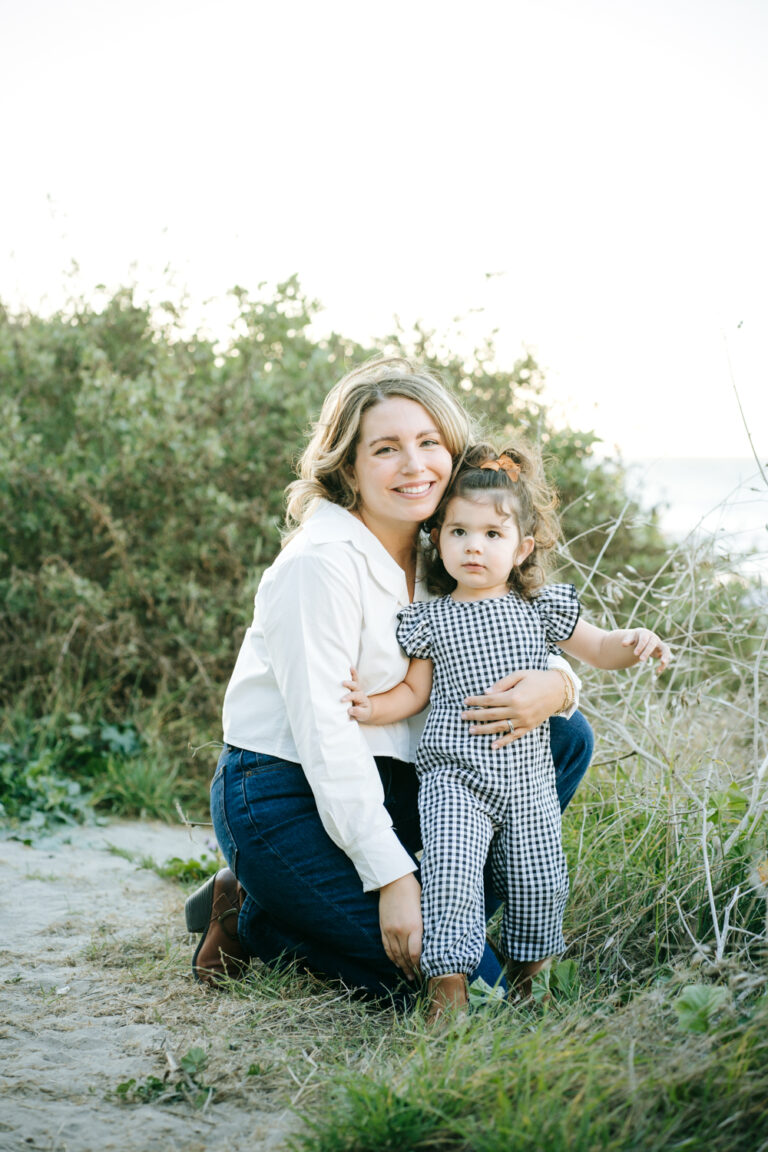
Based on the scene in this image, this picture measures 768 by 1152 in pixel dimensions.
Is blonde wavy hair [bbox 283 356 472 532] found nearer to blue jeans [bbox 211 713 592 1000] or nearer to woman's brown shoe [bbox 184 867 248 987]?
blue jeans [bbox 211 713 592 1000]

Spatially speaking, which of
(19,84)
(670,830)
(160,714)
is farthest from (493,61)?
(670,830)

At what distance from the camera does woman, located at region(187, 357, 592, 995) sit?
2.29m

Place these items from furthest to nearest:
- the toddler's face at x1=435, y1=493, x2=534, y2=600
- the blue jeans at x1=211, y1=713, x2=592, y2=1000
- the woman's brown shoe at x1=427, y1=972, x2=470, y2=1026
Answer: the toddler's face at x1=435, y1=493, x2=534, y2=600 → the blue jeans at x1=211, y1=713, x2=592, y2=1000 → the woman's brown shoe at x1=427, y1=972, x2=470, y2=1026

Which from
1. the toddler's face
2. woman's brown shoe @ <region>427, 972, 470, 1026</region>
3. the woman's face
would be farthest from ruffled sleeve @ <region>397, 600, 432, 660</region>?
woman's brown shoe @ <region>427, 972, 470, 1026</region>

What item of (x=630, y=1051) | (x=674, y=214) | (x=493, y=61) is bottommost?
(x=630, y=1051)

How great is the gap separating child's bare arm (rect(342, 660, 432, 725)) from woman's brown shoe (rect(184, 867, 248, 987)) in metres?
0.65

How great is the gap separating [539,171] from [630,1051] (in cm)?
558

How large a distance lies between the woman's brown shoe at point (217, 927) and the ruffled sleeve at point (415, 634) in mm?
810

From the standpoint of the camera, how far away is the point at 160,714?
4789 mm

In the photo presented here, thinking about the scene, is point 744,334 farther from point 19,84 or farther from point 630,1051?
point 19,84

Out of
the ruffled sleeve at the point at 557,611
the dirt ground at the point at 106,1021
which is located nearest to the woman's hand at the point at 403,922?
the dirt ground at the point at 106,1021

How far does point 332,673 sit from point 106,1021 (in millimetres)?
983

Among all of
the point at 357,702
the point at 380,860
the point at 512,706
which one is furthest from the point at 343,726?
the point at 512,706

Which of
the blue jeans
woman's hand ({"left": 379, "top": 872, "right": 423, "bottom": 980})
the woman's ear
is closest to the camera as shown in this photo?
woman's hand ({"left": 379, "top": 872, "right": 423, "bottom": 980})
